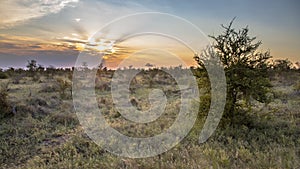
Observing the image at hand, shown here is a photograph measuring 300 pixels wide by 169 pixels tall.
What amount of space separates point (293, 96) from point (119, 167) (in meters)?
14.1

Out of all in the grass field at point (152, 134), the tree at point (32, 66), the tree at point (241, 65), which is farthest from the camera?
the tree at point (32, 66)

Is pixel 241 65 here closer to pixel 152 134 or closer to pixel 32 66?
pixel 152 134

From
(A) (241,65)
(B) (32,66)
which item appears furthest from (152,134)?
(B) (32,66)

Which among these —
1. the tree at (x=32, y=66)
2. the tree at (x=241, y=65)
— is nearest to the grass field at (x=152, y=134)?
the tree at (x=241, y=65)

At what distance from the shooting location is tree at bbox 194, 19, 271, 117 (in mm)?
8578

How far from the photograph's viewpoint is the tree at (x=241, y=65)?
8.58 metres

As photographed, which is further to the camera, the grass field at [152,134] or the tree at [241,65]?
the tree at [241,65]

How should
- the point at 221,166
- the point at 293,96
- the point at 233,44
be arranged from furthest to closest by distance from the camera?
the point at 293,96, the point at 233,44, the point at 221,166

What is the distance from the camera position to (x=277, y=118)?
9875mm

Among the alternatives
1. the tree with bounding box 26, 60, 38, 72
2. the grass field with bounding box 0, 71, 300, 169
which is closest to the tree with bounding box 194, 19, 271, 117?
the grass field with bounding box 0, 71, 300, 169

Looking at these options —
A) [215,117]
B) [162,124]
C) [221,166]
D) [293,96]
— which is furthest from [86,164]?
[293,96]

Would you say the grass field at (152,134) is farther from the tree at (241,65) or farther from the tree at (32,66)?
the tree at (32,66)

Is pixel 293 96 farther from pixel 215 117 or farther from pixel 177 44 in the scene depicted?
pixel 177 44

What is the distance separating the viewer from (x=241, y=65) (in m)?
8.65
